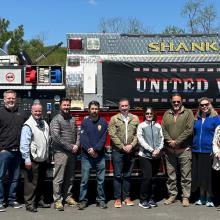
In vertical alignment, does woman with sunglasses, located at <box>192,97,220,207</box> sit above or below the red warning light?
below

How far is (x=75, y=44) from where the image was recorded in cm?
845

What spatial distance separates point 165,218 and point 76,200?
69.5 inches

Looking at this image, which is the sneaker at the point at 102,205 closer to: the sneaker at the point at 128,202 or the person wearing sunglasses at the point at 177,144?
the sneaker at the point at 128,202

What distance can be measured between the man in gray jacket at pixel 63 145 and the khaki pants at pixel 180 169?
1544 millimetres

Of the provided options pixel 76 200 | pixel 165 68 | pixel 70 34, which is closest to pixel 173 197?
pixel 76 200

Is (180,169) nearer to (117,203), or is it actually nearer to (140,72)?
(117,203)

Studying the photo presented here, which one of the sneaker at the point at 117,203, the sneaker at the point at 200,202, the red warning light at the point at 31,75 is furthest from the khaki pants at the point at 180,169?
the red warning light at the point at 31,75

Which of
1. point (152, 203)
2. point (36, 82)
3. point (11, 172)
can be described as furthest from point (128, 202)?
point (36, 82)

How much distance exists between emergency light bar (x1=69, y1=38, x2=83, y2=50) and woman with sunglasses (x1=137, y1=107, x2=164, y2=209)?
6.24ft

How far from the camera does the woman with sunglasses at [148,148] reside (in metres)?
7.35

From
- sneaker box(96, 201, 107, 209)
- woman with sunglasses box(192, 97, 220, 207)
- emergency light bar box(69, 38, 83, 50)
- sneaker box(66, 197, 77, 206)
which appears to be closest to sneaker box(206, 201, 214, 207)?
woman with sunglasses box(192, 97, 220, 207)

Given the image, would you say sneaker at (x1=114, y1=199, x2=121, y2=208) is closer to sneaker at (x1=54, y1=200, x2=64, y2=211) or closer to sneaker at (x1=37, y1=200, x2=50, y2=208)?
sneaker at (x1=54, y1=200, x2=64, y2=211)

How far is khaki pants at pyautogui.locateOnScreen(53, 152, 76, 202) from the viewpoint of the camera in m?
7.27

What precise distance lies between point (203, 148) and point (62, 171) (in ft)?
7.34
